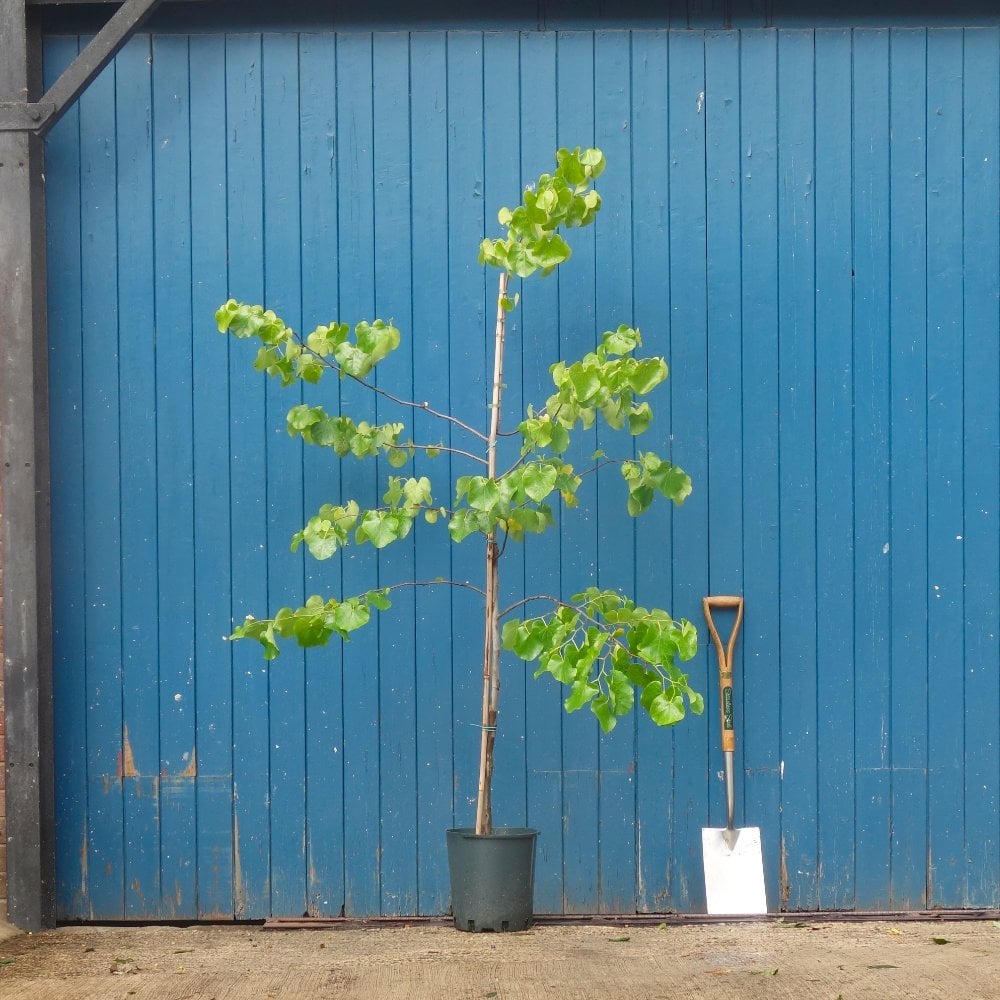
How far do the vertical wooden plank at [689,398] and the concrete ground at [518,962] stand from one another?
13.4 inches

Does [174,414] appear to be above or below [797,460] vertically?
above

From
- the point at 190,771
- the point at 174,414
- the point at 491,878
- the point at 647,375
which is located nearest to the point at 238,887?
the point at 190,771

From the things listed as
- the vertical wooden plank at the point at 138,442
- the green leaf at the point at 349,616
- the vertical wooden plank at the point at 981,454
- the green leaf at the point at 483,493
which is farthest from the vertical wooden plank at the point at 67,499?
the vertical wooden plank at the point at 981,454

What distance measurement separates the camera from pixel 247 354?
4.14 m

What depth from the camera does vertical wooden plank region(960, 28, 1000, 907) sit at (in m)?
4.09

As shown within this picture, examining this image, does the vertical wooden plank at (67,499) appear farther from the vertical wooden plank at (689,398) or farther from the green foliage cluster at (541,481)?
the vertical wooden plank at (689,398)

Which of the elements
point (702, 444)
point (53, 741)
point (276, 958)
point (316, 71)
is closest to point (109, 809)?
point (53, 741)

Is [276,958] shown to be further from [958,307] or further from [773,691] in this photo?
[958,307]

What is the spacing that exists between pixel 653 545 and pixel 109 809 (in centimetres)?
205

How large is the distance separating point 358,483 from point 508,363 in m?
0.66

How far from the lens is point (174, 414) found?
4133mm

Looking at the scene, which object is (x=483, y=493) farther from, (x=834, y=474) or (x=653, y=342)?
(x=834, y=474)

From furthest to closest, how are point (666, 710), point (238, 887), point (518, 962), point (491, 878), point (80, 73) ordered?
point (238, 887) → point (80, 73) → point (491, 878) → point (518, 962) → point (666, 710)

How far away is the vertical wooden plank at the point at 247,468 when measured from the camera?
4086 millimetres
